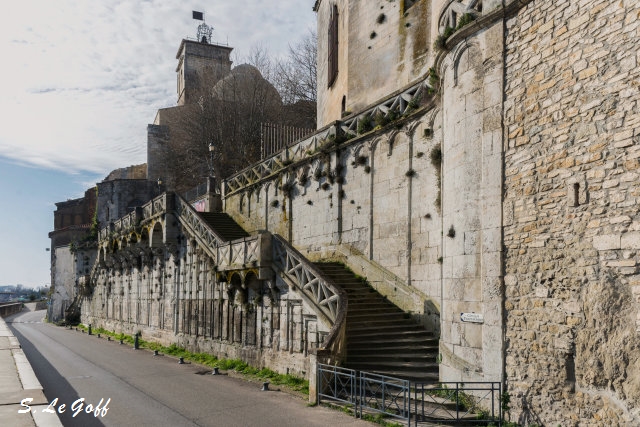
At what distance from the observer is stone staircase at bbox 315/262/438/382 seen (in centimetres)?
1237

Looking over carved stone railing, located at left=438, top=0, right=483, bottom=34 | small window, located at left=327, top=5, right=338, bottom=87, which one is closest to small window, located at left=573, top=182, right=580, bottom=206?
carved stone railing, located at left=438, top=0, right=483, bottom=34

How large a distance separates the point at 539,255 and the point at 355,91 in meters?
14.6

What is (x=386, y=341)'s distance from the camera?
1330 cm

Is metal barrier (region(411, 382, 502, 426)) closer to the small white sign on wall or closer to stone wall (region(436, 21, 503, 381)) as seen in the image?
stone wall (region(436, 21, 503, 381))

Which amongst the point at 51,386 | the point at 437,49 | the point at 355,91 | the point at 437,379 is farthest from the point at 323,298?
the point at 355,91

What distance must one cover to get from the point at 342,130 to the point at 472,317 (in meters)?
9.63

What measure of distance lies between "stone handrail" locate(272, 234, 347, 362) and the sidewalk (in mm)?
5366

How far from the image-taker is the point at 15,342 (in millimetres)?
19844

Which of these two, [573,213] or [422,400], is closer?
[573,213]

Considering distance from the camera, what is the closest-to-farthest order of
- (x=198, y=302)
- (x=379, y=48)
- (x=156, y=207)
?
(x=379, y=48) → (x=198, y=302) → (x=156, y=207)

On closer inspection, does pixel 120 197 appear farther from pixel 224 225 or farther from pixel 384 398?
pixel 384 398

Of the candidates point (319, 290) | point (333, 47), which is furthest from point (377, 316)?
point (333, 47)

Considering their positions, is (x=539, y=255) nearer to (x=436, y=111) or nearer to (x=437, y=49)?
(x=437, y=49)

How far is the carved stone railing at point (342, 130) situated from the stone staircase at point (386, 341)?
522 cm
